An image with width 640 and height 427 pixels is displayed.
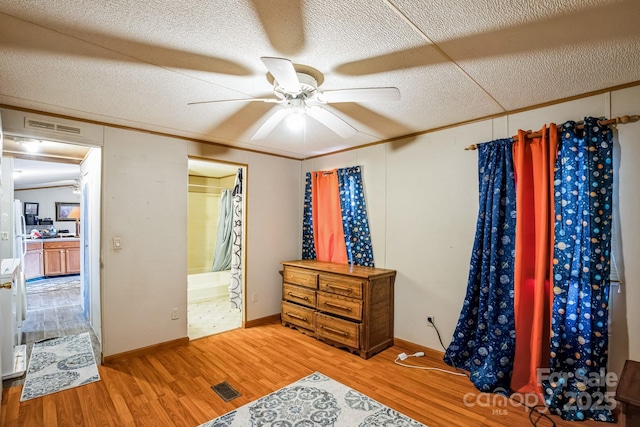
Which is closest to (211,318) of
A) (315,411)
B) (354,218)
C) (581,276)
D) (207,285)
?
(207,285)

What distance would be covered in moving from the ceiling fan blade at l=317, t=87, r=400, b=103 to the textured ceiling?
0.18 m

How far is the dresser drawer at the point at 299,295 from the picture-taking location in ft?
11.5

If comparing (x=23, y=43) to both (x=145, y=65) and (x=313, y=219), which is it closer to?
(x=145, y=65)

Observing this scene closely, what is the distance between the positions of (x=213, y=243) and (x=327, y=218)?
3.10 metres

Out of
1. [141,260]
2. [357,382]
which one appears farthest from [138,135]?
[357,382]

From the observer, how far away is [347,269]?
3.38m

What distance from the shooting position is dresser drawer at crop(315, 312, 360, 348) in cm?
304

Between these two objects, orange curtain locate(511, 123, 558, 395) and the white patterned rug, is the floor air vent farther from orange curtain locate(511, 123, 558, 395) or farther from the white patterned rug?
orange curtain locate(511, 123, 558, 395)

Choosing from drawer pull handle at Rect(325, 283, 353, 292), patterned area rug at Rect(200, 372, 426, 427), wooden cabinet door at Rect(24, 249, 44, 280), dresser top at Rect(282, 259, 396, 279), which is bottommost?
patterned area rug at Rect(200, 372, 426, 427)

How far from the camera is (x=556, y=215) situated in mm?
2188

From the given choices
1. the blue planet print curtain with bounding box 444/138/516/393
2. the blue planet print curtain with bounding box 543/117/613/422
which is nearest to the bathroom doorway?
the blue planet print curtain with bounding box 444/138/516/393

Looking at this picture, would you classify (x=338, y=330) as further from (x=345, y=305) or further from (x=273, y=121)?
(x=273, y=121)

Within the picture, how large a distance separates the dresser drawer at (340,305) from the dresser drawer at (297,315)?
0.62 ft

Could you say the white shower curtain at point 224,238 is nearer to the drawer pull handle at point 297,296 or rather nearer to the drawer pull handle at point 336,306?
the drawer pull handle at point 297,296
